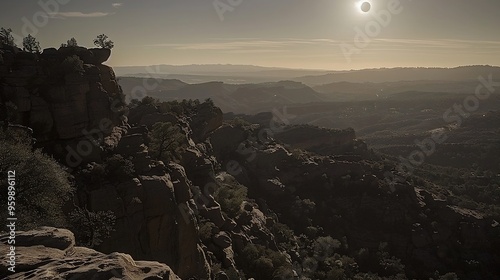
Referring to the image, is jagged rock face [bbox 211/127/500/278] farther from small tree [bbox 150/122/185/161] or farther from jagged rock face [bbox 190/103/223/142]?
small tree [bbox 150/122/185/161]

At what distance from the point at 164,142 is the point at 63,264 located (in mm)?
26698

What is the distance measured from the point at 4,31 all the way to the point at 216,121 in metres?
35.3

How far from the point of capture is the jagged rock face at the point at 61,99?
30375mm

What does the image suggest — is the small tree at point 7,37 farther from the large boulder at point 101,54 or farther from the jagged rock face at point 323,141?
the jagged rock face at point 323,141

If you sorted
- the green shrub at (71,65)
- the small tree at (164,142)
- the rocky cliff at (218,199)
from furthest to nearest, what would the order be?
the small tree at (164,142), the green shrub at (71,65), the rocky cliff at (218,199)

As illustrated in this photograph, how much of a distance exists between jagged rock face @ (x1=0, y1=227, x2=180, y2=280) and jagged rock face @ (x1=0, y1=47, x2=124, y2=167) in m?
17.3

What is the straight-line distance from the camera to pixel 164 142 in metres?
37.5

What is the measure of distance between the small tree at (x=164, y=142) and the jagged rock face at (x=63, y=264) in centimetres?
2135

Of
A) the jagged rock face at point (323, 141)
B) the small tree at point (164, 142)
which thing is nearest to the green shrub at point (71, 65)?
the small tree at point (164, 142)

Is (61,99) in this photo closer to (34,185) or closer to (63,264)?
(34,185)

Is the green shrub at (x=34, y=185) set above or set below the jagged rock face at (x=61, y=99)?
below

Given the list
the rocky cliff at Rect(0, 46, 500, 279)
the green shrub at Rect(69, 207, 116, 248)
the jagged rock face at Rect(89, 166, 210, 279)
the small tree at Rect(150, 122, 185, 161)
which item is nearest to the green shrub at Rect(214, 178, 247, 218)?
the rocky cliff at Rect(0, 46, 500, 279)

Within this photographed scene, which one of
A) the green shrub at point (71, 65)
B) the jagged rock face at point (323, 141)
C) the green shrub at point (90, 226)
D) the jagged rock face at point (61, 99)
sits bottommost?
the green shrub at point (90, 226)

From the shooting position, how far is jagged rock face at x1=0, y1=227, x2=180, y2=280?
1070 centimetres
